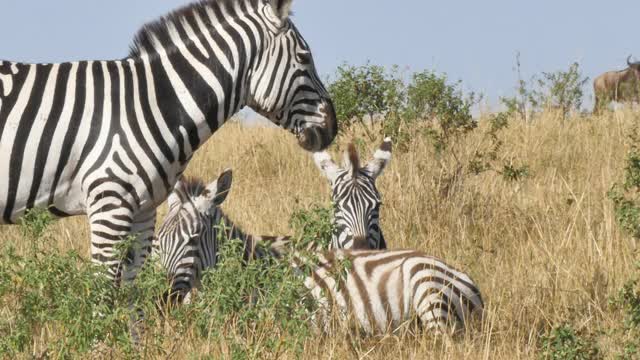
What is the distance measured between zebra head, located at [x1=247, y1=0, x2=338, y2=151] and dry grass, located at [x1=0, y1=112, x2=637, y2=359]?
44 centimetres

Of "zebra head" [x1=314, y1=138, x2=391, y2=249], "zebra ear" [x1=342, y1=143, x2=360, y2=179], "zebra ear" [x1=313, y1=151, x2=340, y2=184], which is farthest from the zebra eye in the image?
"zebra ear" [x1=313, y1=151, x2=340, y2=184]

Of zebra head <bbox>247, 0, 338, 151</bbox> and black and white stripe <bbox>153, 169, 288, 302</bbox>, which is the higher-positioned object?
zebra head <bbox>247, 0, 338, 151</bbox>

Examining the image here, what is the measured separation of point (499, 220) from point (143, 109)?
11.9ft

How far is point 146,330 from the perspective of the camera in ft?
16.6

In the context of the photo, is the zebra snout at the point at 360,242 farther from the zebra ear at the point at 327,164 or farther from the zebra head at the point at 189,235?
the zebra head at the point at 189,235

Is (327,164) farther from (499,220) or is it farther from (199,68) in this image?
(199,68)

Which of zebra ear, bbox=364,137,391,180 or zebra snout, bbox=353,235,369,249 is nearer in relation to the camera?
zebra snout, bbox=353,235,369,249

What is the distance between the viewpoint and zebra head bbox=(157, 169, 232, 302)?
6.48 metres

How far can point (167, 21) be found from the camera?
638cm

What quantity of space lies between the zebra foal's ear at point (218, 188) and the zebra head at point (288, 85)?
695 mm

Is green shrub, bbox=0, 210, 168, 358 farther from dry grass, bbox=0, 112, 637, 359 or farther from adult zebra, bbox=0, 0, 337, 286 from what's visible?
adult zebra, bbox=0, 0, 337, 286

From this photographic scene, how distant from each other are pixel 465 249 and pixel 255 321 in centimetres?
326

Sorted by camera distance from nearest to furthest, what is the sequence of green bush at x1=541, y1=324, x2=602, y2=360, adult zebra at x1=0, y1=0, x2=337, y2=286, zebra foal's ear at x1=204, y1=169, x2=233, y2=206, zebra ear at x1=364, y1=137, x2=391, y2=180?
green bush at x1=541, y1=324, x2=602, y2=360, adult zebra at x1=0, y1=0, x2=337, y2=286, zebra foal's ear at x1=204, y1=169, x2=233, y2=206, zebra ear at x1=364, y1=137, x2=391, y2=180

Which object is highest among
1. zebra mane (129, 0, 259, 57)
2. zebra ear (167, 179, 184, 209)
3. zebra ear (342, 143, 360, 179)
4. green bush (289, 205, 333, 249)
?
zebra mane (129, 0, 259, 57)
